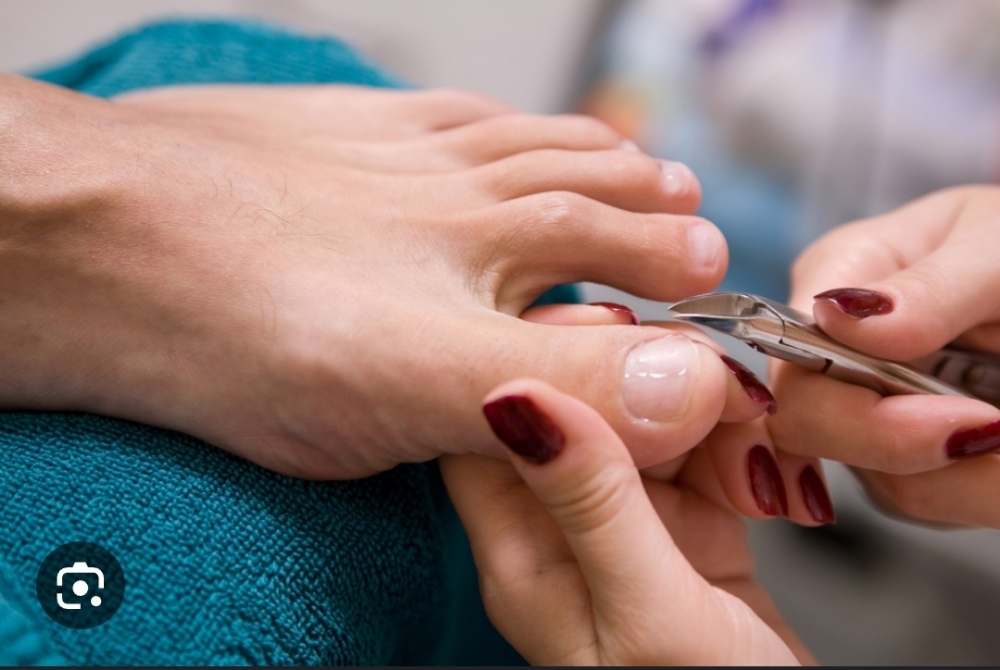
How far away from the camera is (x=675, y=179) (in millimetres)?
633

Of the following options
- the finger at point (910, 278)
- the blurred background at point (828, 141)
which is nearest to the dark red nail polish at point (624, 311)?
the finger at point (910, 278)

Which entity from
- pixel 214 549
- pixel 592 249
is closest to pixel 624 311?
pixel 592 249

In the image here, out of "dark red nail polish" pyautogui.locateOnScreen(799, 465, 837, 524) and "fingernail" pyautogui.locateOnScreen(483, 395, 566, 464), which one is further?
"dark red nail polish" pyautogui.locateOnScreen(799, 465, 837, 524)

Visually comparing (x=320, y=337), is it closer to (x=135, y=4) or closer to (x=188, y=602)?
(x=188, y=602)

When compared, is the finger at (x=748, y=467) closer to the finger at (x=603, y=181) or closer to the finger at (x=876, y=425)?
the finger at (x=876, y=425)

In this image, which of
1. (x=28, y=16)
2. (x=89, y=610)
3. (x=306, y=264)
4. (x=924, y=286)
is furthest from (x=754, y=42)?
(x=28, y=16)

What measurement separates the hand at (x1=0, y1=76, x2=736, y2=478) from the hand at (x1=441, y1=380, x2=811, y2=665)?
0.05 metres

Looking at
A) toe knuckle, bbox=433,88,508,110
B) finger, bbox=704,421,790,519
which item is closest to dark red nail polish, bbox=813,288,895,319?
finger, bbox=704,421,790,519

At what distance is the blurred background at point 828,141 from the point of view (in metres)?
0.97

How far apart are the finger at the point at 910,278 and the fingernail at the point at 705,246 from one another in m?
0.08

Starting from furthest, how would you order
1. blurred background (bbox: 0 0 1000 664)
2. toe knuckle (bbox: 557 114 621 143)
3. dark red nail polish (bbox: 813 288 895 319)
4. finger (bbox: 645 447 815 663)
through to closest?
blurred background (bbox: 0 0 1000 664) < toe knuckle (bbox: 557 114 621 143) < finger (bbox: 645 447 815 663) < dark red nail polish (bbox: 813 288 895 319)

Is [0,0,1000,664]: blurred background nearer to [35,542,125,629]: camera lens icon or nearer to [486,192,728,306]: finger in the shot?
[486,192,728,306]: finger

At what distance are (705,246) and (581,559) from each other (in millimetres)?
260

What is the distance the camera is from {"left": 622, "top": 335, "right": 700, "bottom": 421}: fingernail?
443 millimetres
